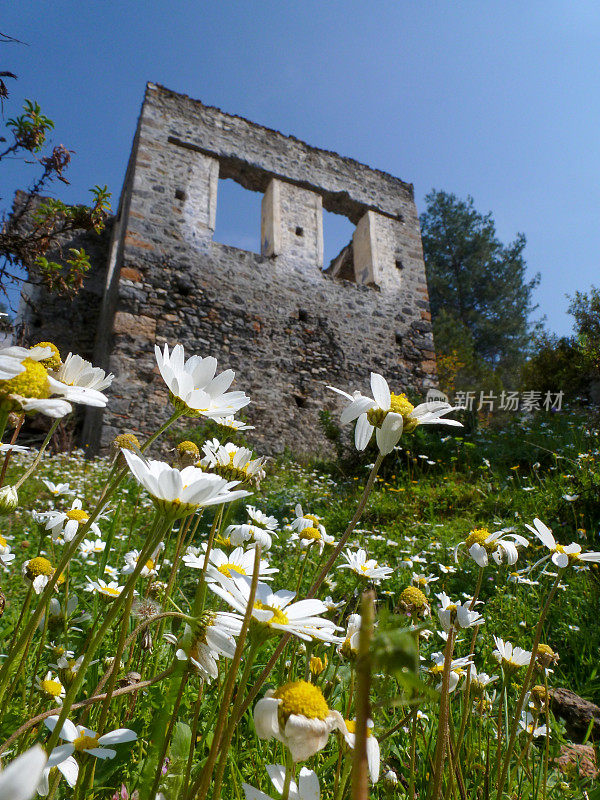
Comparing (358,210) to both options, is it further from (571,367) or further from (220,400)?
(220,400)

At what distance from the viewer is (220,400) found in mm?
782

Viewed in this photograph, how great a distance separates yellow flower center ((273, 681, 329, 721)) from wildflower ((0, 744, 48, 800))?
263 millimetres

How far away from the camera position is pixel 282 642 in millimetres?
558

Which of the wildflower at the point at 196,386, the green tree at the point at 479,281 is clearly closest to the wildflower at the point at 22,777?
the wildflower at the point at 196,386

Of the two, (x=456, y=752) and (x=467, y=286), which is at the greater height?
(x=467, y=286)

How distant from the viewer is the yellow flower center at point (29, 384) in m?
0.48

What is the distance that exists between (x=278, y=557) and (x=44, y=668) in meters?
1.55

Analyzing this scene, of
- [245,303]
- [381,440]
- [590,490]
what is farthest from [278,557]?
[245,303]

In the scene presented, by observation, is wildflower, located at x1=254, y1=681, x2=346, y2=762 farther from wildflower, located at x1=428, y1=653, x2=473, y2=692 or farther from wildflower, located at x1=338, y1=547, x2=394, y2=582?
wildflower, located at x1=338, y1=547, x2=394, y2=582

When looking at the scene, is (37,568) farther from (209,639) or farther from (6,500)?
(209,639)

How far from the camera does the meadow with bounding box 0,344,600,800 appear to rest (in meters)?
0.47

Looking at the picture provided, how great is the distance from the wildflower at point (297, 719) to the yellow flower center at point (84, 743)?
27 cm

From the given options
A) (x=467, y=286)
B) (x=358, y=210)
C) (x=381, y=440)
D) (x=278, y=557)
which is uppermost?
(x=467, y=286)

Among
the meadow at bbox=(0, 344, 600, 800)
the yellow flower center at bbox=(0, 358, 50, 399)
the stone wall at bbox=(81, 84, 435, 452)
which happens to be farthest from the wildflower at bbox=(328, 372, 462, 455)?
the stone wall at bbox=(81, 84, 435, 452)
